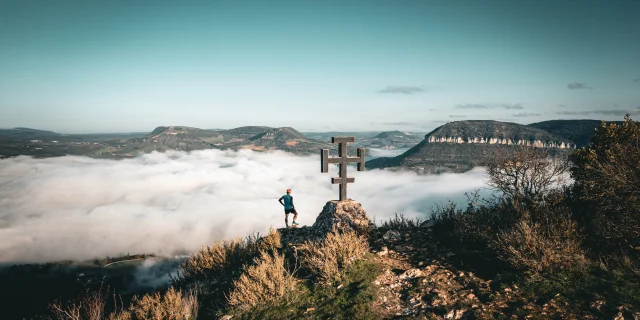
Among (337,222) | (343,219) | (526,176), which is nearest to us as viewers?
(526,176)

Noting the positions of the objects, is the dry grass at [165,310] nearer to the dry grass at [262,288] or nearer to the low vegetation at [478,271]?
the low vegetation at [478,271]

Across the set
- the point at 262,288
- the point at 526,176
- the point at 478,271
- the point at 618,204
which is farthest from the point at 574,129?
the point at 262,288

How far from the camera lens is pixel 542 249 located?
6762 millimetres

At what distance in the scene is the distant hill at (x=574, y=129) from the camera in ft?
390

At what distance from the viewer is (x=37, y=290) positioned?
93.6 meters

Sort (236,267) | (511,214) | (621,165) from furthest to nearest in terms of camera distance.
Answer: (236,267) → (511,214) → (621,165)

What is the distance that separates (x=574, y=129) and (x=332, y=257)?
6570 inches

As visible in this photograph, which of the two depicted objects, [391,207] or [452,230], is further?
[391,207]

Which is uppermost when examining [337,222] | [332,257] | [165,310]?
[337,222]

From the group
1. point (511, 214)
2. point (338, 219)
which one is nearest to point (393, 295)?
point (338, 219)

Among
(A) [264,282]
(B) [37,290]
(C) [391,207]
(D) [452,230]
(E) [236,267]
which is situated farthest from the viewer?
(C) [391,207]

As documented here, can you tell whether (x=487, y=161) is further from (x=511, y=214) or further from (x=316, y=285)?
(x=316, y=285)

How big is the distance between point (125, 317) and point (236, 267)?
3.79m

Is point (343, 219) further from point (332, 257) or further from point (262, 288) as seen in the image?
point (262, 288)
